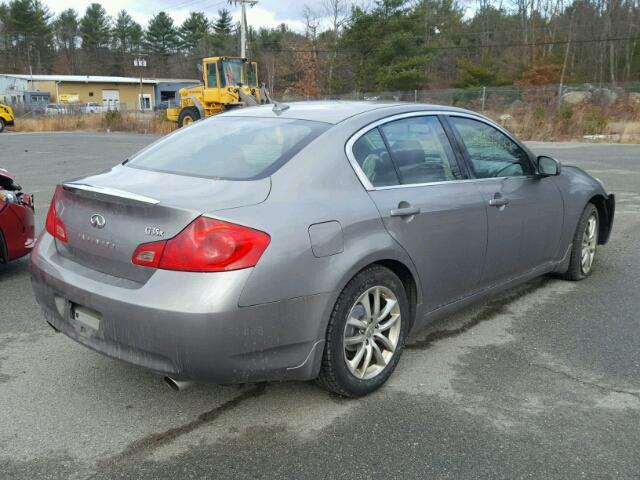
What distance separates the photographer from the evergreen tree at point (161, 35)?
3812 inches

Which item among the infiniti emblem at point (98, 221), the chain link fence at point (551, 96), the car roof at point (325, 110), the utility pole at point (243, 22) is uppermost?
the utility pole at point (243, 22)

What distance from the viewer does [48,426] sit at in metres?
3.05

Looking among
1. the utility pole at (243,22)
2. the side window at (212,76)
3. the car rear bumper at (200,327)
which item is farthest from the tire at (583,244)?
the utility pole at (243,22)

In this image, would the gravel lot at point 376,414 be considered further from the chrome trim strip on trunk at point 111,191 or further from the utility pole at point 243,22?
the utility pole at point 243,22

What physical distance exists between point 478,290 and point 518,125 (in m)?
25.3

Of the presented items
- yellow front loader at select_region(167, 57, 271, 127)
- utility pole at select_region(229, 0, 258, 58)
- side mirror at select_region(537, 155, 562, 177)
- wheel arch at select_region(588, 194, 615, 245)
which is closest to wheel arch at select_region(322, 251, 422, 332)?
side mirror at select_region(537, 155, 562, 177)

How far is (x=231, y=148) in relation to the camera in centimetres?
359

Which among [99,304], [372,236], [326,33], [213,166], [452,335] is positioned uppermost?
[326,33]

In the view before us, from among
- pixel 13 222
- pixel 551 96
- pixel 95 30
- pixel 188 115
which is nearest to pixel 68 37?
pixel 95 30

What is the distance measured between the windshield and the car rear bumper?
26.3 meters

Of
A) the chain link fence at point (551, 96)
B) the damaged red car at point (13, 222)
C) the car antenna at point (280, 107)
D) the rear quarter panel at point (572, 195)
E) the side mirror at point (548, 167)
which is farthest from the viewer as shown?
the chain link fence at point (551, 96)

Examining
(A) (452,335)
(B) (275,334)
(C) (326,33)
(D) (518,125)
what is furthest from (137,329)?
(C) (326,33)

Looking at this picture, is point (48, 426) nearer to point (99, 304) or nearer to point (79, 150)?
point (99, 304)

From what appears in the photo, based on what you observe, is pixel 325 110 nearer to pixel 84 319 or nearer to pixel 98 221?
pixel 98 221
